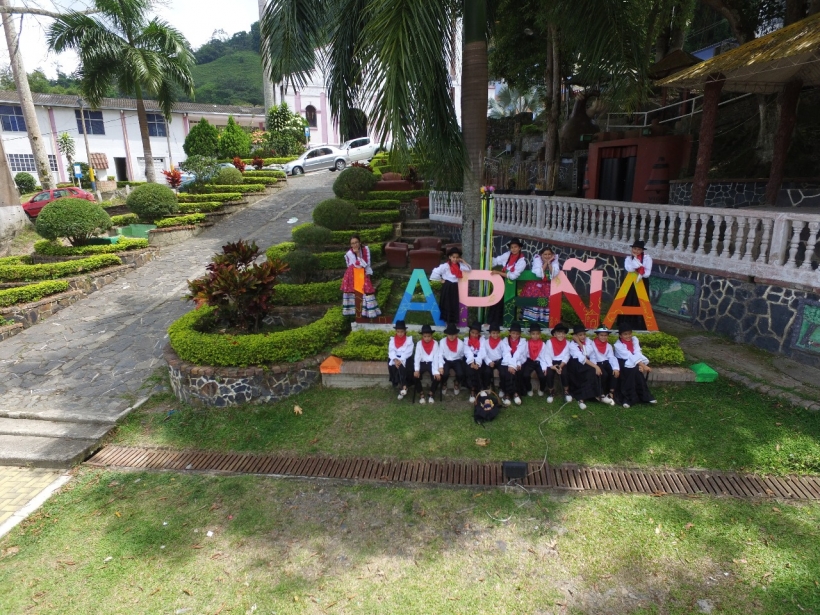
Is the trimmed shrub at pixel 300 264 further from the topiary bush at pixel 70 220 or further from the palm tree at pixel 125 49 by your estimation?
the palm tree at pixel 125 49

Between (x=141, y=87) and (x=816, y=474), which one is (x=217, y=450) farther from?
(x=141, y=87)

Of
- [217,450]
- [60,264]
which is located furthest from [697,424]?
[60,264]

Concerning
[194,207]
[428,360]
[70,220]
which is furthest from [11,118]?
[428,360]

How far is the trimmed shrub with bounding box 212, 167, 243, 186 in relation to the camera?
2114 centimetres

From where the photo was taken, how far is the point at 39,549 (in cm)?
458

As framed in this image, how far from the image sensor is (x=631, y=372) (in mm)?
6316

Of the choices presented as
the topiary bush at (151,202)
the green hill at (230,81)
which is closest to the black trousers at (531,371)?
the topiary bush at (151,202)

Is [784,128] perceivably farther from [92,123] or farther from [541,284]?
[92,123]

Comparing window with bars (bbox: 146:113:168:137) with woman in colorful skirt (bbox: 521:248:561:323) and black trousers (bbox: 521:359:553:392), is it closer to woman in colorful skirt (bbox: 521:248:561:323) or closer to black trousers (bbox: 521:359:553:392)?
woman in colorful skirt (bbox: 521:248:561:323)

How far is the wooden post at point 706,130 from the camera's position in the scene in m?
8.20

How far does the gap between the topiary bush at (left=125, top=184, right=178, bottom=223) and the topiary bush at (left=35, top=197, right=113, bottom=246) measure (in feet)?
9.49

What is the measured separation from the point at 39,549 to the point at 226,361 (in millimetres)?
2947

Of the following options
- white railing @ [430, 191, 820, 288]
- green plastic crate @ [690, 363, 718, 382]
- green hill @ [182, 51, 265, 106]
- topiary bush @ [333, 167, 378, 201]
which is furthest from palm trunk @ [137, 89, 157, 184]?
green hill @ [182, 51, 265, 106]

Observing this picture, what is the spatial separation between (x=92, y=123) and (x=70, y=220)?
28175 mm
